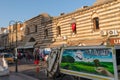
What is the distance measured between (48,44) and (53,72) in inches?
1086

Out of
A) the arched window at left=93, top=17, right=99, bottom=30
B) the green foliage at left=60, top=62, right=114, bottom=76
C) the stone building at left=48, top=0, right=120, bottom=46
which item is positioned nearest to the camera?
the green foliage at left=60, top=62, right=114, bottom=76

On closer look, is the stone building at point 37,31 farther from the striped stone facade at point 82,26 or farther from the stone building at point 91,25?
the stone building at point 91,25

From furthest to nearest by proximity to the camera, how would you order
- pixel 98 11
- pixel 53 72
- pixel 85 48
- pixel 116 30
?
1. pixel 98 11
2. pixel 116 30
3. pixel 53 72
4. pixel 85 48

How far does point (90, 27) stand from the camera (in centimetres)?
3466

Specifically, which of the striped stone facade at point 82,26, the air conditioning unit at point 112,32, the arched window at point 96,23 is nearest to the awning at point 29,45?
the striped stone facade at point 82,26

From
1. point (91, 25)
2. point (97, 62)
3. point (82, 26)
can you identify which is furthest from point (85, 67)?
point (82, 26)

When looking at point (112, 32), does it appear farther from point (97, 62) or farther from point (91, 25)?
point (97, 62)

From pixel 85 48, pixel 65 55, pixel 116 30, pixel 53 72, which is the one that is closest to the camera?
pixel 85 48

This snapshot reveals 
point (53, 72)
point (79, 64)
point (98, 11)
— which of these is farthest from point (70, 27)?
point (79, 64)

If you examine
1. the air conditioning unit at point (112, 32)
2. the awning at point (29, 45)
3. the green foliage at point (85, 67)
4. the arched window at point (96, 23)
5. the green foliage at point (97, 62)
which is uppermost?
the arched window at point (96, 23)

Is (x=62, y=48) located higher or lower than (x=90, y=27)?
lower

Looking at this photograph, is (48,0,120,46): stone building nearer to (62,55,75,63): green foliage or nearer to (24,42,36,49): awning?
(62,55,75,63): green foliage

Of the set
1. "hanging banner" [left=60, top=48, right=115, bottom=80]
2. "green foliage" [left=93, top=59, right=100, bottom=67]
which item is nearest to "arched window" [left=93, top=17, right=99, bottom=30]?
"hanging banner" [left=60, top=48, right=115, bottom=80]

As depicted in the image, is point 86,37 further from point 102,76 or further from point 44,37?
point 102,76
